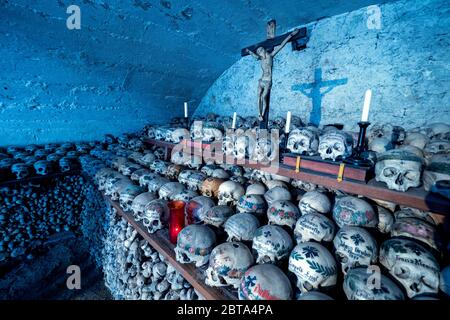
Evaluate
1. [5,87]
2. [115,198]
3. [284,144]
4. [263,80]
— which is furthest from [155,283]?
[5,87]

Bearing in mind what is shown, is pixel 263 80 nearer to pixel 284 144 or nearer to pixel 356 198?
pixel 284 144

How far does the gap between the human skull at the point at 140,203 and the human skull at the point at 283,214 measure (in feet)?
3.93

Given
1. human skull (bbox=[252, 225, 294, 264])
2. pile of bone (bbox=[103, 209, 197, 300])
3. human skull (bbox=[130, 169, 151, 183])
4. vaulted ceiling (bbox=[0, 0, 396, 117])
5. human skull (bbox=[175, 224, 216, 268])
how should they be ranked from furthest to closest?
human skull (bbox=[130, 169, 151, 183]), vaulted ceiling (bbox=[0, 0, 396, 117]), pile of bone (bbox=[103, 209, 197, 300]), human skull (bbox=[175, 224, 216, 268]), human skull (bbox=[252, 225, 294, 264])

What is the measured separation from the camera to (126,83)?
3.51 metres

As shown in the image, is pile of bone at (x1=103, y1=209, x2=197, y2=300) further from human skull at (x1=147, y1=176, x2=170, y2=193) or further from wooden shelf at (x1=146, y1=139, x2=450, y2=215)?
wooden shelf at (x1=146, y1=139, x2=450, y2=215)

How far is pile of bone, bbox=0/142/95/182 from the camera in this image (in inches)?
107

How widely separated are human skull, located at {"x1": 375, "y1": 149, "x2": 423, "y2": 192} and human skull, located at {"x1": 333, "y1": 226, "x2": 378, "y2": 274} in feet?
1.03

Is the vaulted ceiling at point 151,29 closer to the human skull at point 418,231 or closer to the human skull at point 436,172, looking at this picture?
the human skull at point 436,172

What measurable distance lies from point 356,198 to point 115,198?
240 centimetres

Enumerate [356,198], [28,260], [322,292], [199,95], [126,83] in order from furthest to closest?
[199,95], [126,83], [28,260], [356,198], [322,292]

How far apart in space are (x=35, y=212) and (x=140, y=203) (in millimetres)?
2262

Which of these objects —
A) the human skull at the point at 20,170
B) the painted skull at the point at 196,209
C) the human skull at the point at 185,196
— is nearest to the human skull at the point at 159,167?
the human skull at the point at 185,196

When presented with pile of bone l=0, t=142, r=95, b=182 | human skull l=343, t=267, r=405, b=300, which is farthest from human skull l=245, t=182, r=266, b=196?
pile of bone l=0, t=142, r=95, b=182

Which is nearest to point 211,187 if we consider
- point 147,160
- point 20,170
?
point 147,160
